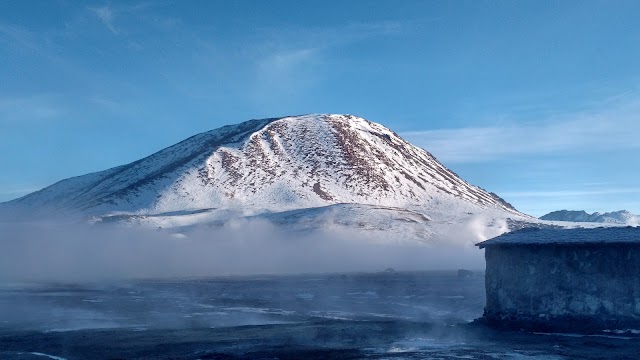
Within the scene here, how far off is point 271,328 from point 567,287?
42.7ft

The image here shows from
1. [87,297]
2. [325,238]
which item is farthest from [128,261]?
[87,297]

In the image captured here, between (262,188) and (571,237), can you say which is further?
(262,188)

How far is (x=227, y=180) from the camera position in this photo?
6762 inches

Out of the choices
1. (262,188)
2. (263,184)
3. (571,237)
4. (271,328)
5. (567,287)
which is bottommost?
(271,328)

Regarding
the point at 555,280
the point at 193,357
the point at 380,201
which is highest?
the point at 380,201

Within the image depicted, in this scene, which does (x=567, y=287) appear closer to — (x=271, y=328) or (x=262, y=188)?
(x=271, y=328)

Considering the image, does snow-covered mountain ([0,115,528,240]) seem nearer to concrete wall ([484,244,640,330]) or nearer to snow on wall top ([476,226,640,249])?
snow on wall top ([476,226,640,249])

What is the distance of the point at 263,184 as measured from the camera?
17238 centimetres

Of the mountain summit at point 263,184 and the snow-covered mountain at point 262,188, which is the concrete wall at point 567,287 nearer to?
A: the snow-covered mountain at point 262,188

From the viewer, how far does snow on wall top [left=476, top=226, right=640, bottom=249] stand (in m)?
29.8

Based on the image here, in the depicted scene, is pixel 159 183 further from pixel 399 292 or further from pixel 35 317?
pixel 35 317

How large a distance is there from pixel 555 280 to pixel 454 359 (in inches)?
371

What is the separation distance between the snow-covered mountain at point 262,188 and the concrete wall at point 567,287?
374 feet

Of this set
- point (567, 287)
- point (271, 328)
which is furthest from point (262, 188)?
point (567, 287)
